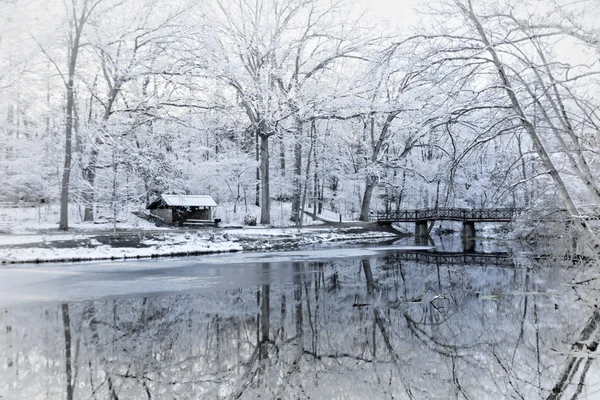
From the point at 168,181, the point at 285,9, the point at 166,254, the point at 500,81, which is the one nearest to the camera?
the point at 500,81

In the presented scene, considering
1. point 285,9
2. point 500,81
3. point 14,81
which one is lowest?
point 500,81

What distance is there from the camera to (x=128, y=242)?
2680cm

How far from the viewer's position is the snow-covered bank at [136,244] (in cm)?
2305

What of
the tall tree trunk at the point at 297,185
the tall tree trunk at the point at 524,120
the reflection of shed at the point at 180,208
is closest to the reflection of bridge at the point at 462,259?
the tall tree trunk at the point at 524,120

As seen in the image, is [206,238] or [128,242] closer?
[128,242]

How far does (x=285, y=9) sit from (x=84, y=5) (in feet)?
52.9

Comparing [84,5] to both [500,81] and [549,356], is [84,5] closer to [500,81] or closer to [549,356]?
[500,81]

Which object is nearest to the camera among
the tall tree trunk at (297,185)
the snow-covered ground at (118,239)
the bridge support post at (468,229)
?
the snow-covered ground at (118,239)

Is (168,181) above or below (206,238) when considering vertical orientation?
above

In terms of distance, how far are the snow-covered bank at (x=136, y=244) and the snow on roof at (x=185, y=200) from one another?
277 inches

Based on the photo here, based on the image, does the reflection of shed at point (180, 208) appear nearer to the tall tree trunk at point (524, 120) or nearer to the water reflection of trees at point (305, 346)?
the water reflection of trees at point (305, 346)

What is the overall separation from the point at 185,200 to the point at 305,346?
33.2 meters

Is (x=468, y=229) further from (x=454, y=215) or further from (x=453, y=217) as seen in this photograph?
(x=453, y=217)

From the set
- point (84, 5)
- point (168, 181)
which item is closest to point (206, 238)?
point (168, 181)
